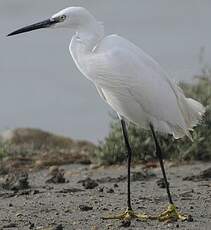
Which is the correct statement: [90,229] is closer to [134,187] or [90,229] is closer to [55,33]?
[134,187]

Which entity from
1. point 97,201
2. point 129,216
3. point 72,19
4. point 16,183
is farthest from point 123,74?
point 16,183

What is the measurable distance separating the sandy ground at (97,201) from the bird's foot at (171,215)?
88mm

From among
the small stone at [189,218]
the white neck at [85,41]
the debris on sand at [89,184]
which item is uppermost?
Result: the white neck at [85,41]

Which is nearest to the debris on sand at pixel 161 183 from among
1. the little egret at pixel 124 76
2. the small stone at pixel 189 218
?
the little egret at pixel 124 76

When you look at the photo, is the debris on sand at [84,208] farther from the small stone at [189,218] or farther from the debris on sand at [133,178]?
the debris on sand at [133,178]

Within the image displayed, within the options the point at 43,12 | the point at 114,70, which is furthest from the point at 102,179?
the point at 43,12

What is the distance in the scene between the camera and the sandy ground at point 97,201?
824cm

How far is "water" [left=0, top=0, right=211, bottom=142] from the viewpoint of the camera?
17.3 metres

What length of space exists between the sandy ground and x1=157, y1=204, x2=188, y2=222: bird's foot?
0.09 metres

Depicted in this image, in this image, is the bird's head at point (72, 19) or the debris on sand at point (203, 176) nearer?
the bird's head at point (72, 19)

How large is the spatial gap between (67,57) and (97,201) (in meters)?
11.3

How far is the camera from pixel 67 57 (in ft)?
66.9

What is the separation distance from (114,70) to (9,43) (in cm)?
1323

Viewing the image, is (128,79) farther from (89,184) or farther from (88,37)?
(89,184)
